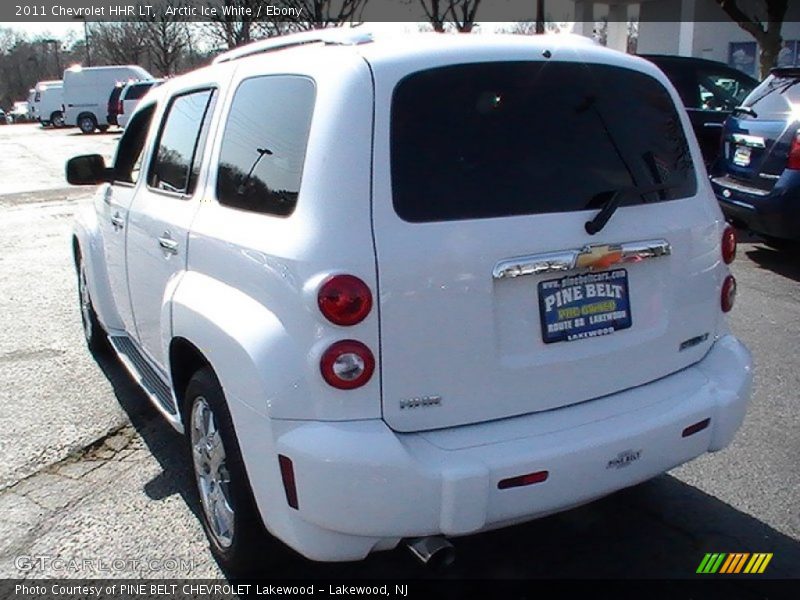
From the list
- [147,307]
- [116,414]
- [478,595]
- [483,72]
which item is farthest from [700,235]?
[116,414]

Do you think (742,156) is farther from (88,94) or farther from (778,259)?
(88,94)

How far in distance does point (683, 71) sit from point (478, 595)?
975 centimetres

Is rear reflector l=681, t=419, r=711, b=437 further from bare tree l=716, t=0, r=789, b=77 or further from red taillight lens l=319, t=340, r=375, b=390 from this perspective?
bare tree l=716, t=0, r=789, b=77

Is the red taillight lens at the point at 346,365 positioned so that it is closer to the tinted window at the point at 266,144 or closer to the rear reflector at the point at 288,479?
the rear reflector at the point at 288,479

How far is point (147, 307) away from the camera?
3807mm

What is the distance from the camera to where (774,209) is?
697cm

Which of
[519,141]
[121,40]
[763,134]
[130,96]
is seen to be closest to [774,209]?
[763,134]

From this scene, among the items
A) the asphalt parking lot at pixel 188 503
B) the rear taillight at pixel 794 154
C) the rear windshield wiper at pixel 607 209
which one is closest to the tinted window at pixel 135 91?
the asphalt parking lot at pixel 188 503

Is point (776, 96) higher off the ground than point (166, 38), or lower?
lower

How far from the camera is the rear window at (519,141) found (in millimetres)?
2521

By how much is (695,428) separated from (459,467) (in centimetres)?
98

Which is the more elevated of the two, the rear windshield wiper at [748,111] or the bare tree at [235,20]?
the bare tree at [235,20]

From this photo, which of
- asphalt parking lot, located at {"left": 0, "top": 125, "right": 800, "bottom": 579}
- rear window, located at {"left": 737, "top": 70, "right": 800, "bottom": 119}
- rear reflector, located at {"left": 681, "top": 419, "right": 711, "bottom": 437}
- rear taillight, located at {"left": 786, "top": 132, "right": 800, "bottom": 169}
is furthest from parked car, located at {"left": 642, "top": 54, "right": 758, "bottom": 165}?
rear reflector, located at {"left": 681, "top": 419, "right": 711, "bottom": 437}

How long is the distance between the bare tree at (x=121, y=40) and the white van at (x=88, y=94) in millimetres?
8027
